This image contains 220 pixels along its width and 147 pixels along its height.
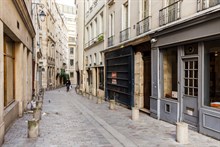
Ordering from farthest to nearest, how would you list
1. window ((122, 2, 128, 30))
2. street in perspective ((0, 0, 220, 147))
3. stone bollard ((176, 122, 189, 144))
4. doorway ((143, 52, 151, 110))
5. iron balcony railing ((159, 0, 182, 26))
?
window ((122, 2, 128, 30)) → doorway ((143, 52, 151, 110)) → iron balcony railing ((159, 0, 182, 26)) → street in perspective ((0, 0, 220, 147)) → stone bollard ((176, 122, 189, 144))

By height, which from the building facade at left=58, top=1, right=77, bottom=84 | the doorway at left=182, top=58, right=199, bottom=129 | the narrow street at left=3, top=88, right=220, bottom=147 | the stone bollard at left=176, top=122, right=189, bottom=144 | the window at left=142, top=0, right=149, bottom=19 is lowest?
the narrow street at left=3, top=88, right=220, bottom=147

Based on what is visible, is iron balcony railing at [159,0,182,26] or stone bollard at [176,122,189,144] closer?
stone bollard at [176,122,189,144]

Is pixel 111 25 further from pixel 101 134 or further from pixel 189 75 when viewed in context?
pixel 101 134

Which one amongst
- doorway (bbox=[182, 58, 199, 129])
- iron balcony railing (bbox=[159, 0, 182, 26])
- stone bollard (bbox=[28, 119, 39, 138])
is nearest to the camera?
stone bollard (bbox=[28, 119, 39, 138])

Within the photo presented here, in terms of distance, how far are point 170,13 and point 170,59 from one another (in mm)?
1753

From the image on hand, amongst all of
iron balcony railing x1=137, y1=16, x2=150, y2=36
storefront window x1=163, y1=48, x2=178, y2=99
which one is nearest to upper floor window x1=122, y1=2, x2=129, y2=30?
iron balcony railing x1=137, y1=16, x2=150, y2=36

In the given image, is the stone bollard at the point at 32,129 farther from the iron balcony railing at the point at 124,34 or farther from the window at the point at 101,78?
the window at the point at 101,78

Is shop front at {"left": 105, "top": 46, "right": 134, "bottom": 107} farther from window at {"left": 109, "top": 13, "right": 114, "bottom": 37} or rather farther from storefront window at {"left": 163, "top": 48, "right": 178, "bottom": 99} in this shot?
storefront window at {"left": 163, "top": 48, "right": 178, "bottom": 99}

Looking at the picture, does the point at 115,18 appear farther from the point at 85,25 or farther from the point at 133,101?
the point at 85,25

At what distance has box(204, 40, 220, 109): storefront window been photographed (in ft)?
29.2

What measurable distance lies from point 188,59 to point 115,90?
9.72 meters

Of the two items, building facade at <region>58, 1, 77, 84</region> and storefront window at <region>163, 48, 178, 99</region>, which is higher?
building facade at <region>58, 1, 77, 84</region>

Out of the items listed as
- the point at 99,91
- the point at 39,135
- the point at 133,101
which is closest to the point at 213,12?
the point at 39,135

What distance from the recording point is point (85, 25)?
3331 centimetres
